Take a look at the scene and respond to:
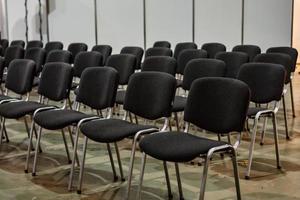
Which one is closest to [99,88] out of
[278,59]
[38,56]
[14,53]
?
[278,59]

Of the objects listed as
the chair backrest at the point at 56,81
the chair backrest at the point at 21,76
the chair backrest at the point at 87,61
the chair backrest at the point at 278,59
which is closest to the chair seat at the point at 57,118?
the chair backrest at the point at 56,81

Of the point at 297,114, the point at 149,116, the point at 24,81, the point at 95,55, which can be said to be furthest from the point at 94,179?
the point at 297,114

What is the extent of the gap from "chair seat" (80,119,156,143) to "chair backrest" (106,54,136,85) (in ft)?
5.70

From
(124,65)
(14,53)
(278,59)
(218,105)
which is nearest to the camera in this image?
(218,105)

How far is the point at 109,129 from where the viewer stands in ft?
10.7

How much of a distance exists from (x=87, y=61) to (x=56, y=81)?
1464 mm

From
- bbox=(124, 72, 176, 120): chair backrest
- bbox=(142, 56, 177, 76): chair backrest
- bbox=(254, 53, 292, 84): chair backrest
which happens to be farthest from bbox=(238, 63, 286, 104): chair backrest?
bbox=(124, 72, 176, 120): chair backrest

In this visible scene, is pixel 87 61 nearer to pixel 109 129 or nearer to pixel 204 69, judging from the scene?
pixel 204 69

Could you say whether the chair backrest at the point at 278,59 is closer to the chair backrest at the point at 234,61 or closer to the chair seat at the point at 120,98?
the chair backrest at the point at 234,61

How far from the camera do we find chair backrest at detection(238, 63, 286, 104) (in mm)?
3979

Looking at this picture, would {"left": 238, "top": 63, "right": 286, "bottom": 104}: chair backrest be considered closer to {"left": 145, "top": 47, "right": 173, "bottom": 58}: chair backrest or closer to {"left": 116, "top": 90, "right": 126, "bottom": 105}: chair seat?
{"left": 116, "top": 90, "right": 126, "bottom": 105}: chair seat

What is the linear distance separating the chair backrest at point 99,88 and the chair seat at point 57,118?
0.16 metres

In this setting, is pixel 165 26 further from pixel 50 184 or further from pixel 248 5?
pixel 50 184

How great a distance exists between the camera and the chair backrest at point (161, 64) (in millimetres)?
4789
